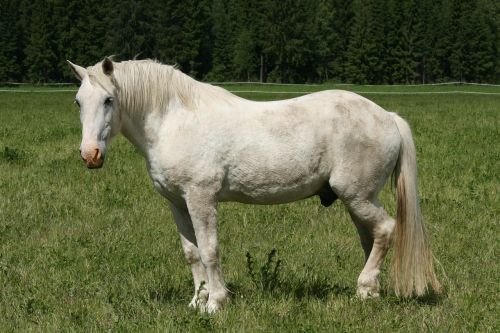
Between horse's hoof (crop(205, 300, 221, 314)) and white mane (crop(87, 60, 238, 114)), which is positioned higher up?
white mane (crop(87, 60, 238, 114))

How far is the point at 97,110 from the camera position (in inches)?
189

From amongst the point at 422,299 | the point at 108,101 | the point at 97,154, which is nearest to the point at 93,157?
the point at 97,154

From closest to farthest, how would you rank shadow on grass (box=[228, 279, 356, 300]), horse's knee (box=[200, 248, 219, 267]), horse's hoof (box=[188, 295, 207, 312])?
horse's knee (box=[200, 248, 219, 267]), horse's hoof (box=[188, 295, 207, 312]), shadow on grass (box=[228, 279, 356, 300])

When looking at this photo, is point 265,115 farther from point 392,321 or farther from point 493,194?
point 493,194

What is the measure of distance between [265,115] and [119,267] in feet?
7.87

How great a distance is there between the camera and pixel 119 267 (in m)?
6.59

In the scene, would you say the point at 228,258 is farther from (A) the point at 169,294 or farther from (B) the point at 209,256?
(B) the point at 209,256

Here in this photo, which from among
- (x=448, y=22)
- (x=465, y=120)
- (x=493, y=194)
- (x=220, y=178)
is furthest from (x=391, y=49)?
(x=220, y=178)

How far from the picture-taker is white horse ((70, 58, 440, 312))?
5094 mm

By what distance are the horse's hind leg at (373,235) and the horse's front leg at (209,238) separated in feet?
3.79

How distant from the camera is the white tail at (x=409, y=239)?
5.46 m

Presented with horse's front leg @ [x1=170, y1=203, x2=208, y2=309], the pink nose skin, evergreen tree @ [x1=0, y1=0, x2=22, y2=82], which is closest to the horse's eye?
the pink nose skin

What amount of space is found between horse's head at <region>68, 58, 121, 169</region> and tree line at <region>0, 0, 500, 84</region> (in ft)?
235

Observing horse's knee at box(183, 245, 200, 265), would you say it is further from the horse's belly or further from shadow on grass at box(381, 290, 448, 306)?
shadow on grass at box(381, 290, 448, 306)
